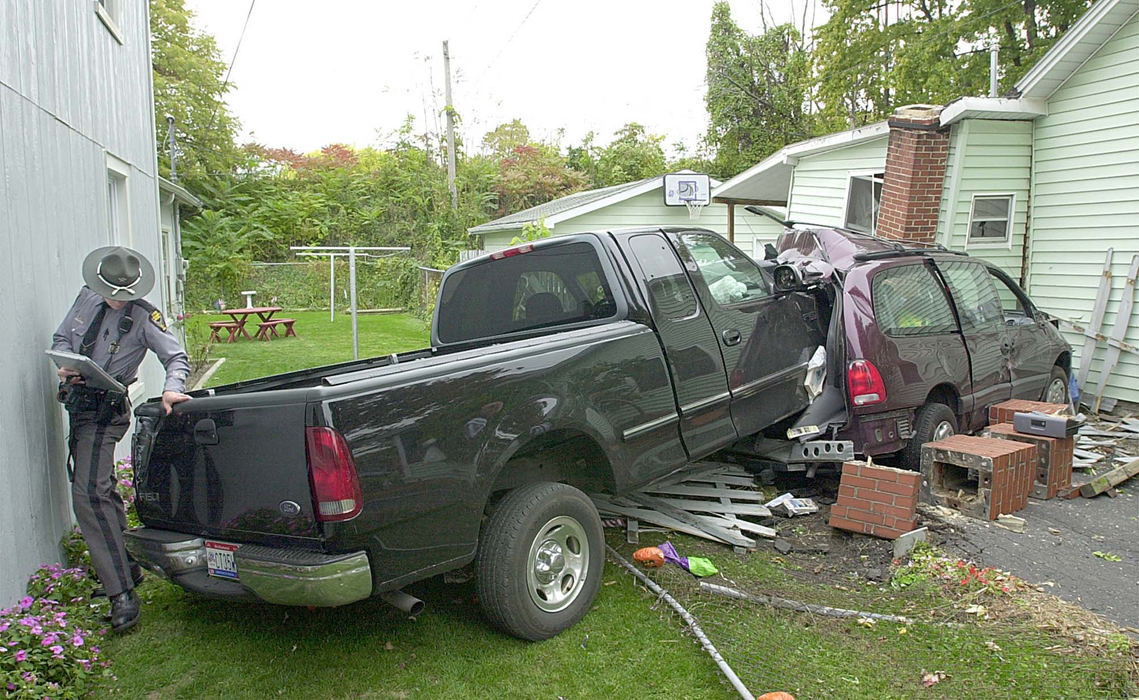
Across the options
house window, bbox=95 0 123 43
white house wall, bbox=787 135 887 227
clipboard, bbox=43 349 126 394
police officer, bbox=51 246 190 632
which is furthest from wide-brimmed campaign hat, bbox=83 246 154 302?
white house wall, bbox=787 135 887 227

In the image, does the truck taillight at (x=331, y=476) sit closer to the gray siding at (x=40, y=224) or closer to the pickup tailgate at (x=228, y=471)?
the pickup tailgate at (x=228, y=471)

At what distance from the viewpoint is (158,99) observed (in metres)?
31.8

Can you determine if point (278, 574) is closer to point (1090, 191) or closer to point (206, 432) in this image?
point (206, 432)

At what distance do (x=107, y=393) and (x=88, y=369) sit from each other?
0.21 m

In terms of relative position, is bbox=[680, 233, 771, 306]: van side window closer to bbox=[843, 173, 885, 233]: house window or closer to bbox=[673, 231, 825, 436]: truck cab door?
bbox=[673, 231, 825, 436]: truck cab door

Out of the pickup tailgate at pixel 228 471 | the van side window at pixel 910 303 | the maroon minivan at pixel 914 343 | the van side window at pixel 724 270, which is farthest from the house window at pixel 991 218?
the pickup tailgate at pixel 228 471

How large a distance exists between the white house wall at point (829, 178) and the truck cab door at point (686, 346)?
7.81 meters

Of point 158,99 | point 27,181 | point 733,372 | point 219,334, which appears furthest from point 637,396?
point 158,99

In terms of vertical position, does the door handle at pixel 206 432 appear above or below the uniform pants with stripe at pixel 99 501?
above

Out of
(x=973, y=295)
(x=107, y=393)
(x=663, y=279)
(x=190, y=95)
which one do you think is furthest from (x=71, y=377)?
(x=190, y=95)

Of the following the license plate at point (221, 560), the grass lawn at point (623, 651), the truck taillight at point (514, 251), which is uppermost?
the truck taillight at point (514, 251)

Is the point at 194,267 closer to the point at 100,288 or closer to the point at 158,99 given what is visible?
the point at 158,99

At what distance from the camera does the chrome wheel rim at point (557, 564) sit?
392cm

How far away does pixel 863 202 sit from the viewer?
12.4m
